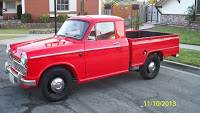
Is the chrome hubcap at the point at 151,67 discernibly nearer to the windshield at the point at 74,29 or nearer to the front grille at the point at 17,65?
the windshield at the point at 74,29

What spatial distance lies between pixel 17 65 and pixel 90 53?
5.60 feet

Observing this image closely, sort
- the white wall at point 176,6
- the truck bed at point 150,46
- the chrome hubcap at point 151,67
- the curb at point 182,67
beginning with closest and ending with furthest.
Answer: the truck bed at point 150,46 → the chrome hubcap at point 151,67 → the curb at point 182,67 → the white wall at point 176,6

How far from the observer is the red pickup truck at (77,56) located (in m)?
5.10

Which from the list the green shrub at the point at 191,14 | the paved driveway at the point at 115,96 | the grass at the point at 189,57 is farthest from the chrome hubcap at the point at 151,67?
the green shrub at the point at 191,14

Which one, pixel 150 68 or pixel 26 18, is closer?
pixel 150 68

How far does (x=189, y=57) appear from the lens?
9.57 metres

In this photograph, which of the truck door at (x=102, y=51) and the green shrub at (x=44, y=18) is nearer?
the truck door at (x=102, y=51)

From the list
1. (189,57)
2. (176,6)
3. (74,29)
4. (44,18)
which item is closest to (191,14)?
(176,6)

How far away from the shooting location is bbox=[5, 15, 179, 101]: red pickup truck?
510cm

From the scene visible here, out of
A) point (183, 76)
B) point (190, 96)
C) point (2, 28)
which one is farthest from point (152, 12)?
point (190, 96)

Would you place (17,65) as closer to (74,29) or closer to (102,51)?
(74,29)

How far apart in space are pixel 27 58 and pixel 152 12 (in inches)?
993

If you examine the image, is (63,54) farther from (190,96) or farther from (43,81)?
(190,96)

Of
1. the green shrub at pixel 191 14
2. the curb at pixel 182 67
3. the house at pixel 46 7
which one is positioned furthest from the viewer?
the house at pixel 46 7
